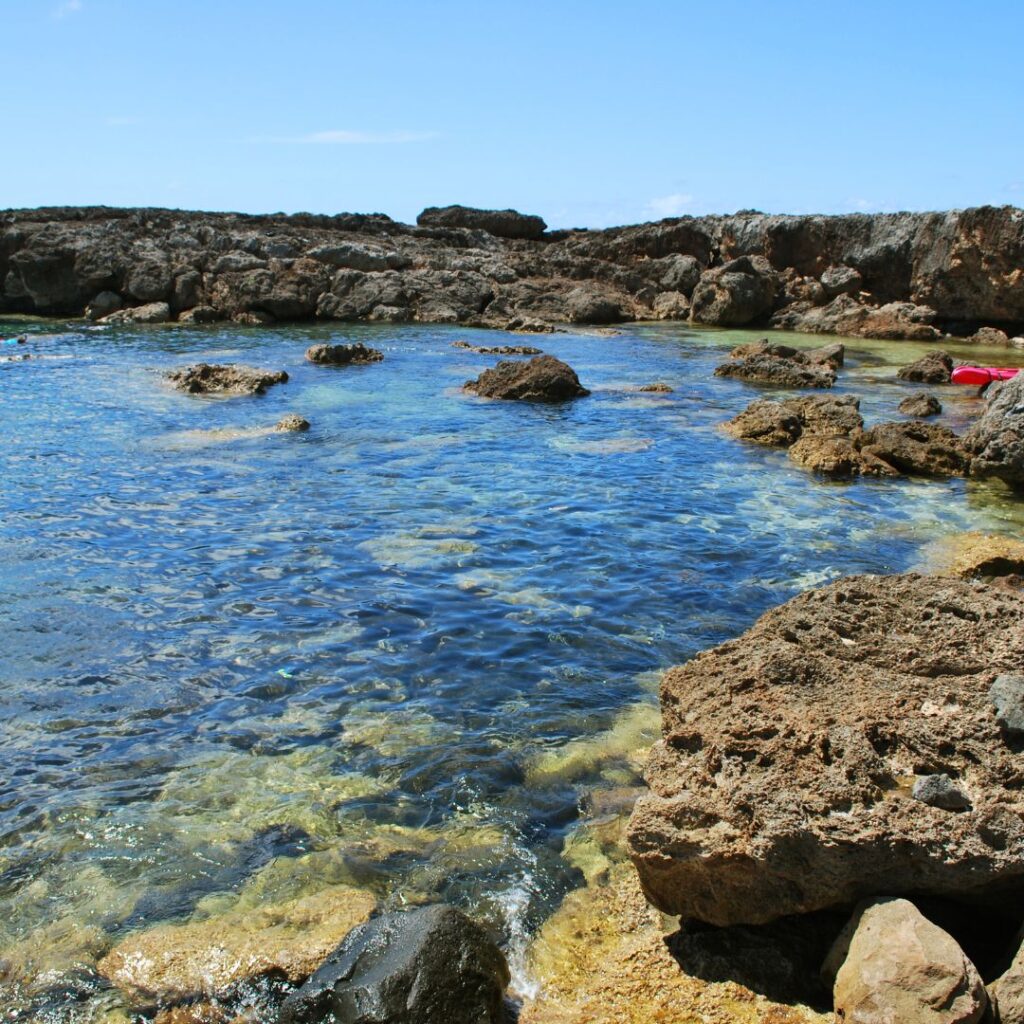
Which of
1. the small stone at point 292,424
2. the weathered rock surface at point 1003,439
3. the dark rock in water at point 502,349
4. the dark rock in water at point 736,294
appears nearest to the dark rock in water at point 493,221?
the dark rock in water at point 736,294

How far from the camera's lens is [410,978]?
13.3 feet

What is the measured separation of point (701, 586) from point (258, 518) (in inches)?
228

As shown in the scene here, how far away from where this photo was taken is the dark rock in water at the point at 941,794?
4.45 metres

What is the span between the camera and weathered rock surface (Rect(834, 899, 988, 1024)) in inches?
144

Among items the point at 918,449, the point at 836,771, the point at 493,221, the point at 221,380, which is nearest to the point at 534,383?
the point at 221,380

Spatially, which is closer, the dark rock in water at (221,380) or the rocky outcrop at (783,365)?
the dark rock in water at (221,380)

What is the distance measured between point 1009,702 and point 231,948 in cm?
410

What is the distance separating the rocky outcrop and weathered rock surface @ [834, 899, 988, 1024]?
22503mm

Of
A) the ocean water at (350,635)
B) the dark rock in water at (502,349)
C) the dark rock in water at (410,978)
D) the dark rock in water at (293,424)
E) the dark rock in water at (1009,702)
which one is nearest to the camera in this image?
the dark rock in water at (410,978)

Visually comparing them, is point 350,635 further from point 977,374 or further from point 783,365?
point 977,374

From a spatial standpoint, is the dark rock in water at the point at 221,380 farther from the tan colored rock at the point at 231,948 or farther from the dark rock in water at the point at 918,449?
Answer: the tan colored rock at the point at 231,948

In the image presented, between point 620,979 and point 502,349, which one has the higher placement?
point 502,349

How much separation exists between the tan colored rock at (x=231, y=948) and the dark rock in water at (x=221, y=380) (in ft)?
62.6

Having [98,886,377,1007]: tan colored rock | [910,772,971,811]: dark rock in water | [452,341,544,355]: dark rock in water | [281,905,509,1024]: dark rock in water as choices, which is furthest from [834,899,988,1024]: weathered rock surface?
[452,341,544,355]: dark rock in water
